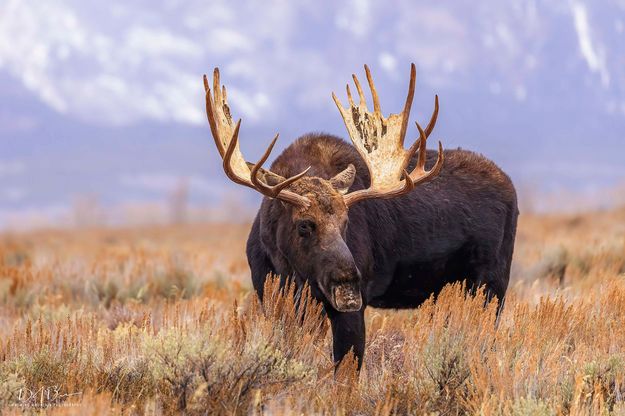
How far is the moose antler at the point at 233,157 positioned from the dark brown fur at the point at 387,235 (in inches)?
8.2

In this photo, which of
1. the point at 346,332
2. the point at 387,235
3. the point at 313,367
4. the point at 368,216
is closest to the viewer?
the point at 313,367

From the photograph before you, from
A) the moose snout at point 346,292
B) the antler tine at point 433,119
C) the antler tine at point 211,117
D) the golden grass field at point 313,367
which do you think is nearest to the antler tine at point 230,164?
the antler tine at point 211,117

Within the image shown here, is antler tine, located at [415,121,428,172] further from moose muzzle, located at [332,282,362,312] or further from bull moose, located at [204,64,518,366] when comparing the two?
moose muzzle, located at [332,282,362,312]

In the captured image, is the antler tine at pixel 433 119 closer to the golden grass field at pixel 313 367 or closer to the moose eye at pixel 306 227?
the moose eye at pixel 306 227

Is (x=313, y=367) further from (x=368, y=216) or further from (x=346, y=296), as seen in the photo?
(x=368, y=216)

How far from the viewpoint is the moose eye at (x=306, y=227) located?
19.1 ft

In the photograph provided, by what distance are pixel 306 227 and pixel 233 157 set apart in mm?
857

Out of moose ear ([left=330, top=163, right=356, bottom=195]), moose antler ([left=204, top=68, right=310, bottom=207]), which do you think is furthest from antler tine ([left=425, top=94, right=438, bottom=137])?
moose antler ([left=204, top=68, right=310, bottom=207])

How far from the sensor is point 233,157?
6.30 m

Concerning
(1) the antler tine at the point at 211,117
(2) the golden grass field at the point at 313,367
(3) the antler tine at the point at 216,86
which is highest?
(3) the antler tine at the point at 216,86

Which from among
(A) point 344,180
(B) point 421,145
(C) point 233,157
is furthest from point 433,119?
(C) point 233,157

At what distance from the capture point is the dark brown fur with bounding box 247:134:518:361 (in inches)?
232

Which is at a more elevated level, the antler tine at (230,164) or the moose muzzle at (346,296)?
the antler tine at (230,164)

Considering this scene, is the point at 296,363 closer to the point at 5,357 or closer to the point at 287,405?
the point at 287,405
